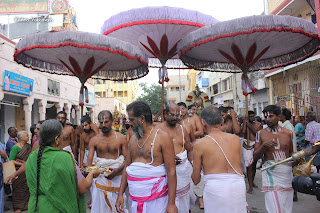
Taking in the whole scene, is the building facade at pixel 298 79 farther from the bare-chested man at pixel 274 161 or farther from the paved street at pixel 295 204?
the bare-chested man at pixel 274 161

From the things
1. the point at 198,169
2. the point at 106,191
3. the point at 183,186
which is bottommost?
the point at 106,191

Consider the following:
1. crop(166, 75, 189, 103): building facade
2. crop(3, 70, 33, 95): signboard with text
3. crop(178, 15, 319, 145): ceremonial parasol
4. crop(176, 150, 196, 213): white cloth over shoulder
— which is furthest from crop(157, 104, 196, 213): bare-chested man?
crop(166, 75, 189, 103): building facade

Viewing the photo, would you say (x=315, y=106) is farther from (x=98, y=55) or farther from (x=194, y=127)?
(x=98, y=55)

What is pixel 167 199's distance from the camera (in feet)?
8.76

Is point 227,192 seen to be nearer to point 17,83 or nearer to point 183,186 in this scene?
point 183,186

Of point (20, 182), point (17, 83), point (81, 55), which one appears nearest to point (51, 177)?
point (81, 55)

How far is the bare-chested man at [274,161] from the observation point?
142 inches

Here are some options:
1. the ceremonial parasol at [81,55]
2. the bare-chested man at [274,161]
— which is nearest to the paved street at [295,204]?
the bare-chested man at [274,161]

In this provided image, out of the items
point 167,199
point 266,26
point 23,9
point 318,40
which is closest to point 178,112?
point 167,199

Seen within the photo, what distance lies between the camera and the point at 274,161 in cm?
374

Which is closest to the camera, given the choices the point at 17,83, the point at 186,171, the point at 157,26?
the point at 186,171

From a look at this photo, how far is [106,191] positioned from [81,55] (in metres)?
2.96

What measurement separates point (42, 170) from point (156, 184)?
108 cm

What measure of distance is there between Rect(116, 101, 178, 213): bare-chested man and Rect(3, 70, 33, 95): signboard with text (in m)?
11.3
